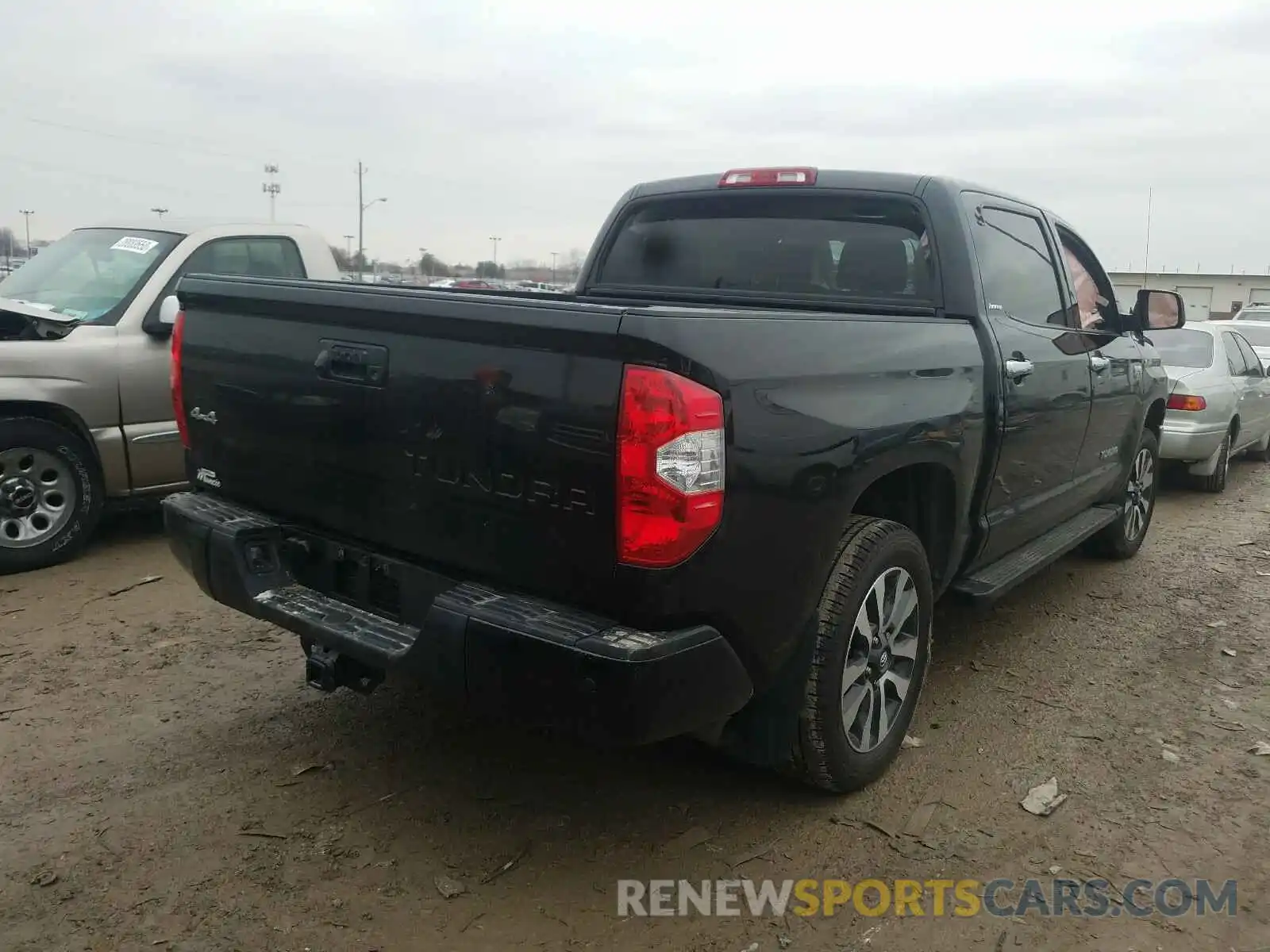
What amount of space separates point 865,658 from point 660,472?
1215 millimetres

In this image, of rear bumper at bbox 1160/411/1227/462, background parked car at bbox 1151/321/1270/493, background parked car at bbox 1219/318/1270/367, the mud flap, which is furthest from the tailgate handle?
background parked car at bbox 1219/318/1270/367

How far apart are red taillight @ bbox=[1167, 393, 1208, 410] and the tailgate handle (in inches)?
305

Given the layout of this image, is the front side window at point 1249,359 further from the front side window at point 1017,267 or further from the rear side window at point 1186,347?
the front side window at point 1017,267

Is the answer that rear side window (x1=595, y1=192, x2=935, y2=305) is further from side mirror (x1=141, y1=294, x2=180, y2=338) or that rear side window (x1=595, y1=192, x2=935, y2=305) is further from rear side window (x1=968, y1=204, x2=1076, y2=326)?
side mirror (x1=141, y1=294, x2=180, y2=338)

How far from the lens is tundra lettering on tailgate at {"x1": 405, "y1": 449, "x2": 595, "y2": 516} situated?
95.3 inches

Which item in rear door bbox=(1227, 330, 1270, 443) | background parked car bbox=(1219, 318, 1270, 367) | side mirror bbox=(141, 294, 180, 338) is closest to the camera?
side mirror bbox=(141, 294, 180, 338)

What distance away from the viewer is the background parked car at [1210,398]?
8.64m

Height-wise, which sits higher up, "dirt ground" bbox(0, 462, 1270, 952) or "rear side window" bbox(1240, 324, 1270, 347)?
"rear side window" bbox(1240, 324, 1270, 347)

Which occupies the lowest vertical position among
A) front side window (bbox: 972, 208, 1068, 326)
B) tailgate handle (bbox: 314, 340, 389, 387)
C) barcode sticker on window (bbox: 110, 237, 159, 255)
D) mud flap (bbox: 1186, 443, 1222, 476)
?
mud flap (bbox: 1186, 443, 1222, 476)

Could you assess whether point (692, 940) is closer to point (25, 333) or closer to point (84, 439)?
point (84, 439)

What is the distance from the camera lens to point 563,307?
240cm

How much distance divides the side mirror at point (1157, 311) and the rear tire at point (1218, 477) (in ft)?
13.3

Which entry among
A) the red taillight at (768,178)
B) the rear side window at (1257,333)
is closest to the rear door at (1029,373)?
the red taillight at (768,178)

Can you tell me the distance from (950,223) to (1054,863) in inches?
88.1
